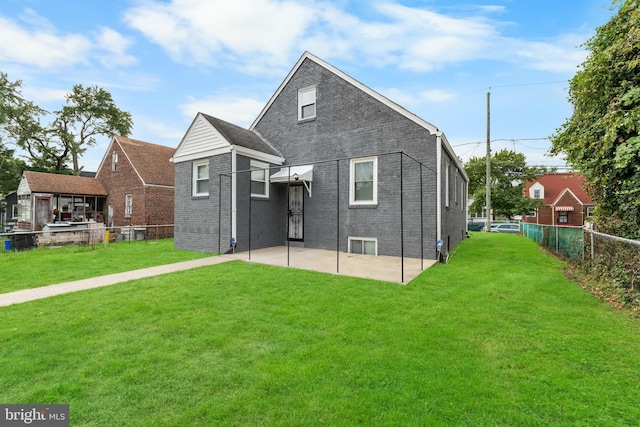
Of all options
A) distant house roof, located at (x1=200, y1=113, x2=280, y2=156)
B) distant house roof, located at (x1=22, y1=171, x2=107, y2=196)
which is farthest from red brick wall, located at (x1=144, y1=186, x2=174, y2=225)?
distant house roof, located at (x1=200, y1=113, x2=280, y2=156)

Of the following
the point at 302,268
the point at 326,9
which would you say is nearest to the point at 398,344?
the point at 302,268

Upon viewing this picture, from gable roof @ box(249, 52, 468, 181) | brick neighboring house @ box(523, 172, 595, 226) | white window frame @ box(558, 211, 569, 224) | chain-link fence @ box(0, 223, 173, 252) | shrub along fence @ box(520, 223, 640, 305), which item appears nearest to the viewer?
shrub along fence @ box(520, 223, 640, 305)

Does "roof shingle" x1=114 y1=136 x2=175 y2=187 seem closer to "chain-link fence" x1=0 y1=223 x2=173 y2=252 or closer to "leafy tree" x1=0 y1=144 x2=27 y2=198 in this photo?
"chain-link fence" x1=0 y1=223 x2=173 y2=252

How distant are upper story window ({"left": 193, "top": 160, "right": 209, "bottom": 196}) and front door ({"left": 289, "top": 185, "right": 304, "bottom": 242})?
130 inches

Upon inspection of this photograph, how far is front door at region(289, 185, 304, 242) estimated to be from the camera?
11.6 meters

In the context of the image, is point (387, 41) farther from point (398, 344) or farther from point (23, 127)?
point (23, 127)

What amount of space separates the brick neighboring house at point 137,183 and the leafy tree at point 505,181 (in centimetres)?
3184

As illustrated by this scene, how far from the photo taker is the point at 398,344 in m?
3.37

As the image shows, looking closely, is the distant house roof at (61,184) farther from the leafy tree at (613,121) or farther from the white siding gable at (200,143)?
the leafy tree at (613,121)

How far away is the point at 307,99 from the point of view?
1173 cm

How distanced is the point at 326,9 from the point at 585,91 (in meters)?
8.00

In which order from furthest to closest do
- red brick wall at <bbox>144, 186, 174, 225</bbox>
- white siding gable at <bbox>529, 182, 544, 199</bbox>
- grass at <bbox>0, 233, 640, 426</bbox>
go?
white siding gable at <bbox>529, 182, 544, 199</bbox> → red brick wall at <bbox>144, 186, 174, 225</bbox> → grass at <bbox>0, 233, 640, 426</bbox>

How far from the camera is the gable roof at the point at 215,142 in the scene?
1031 cm

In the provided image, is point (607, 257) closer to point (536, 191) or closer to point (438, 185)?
point (438, 185)
